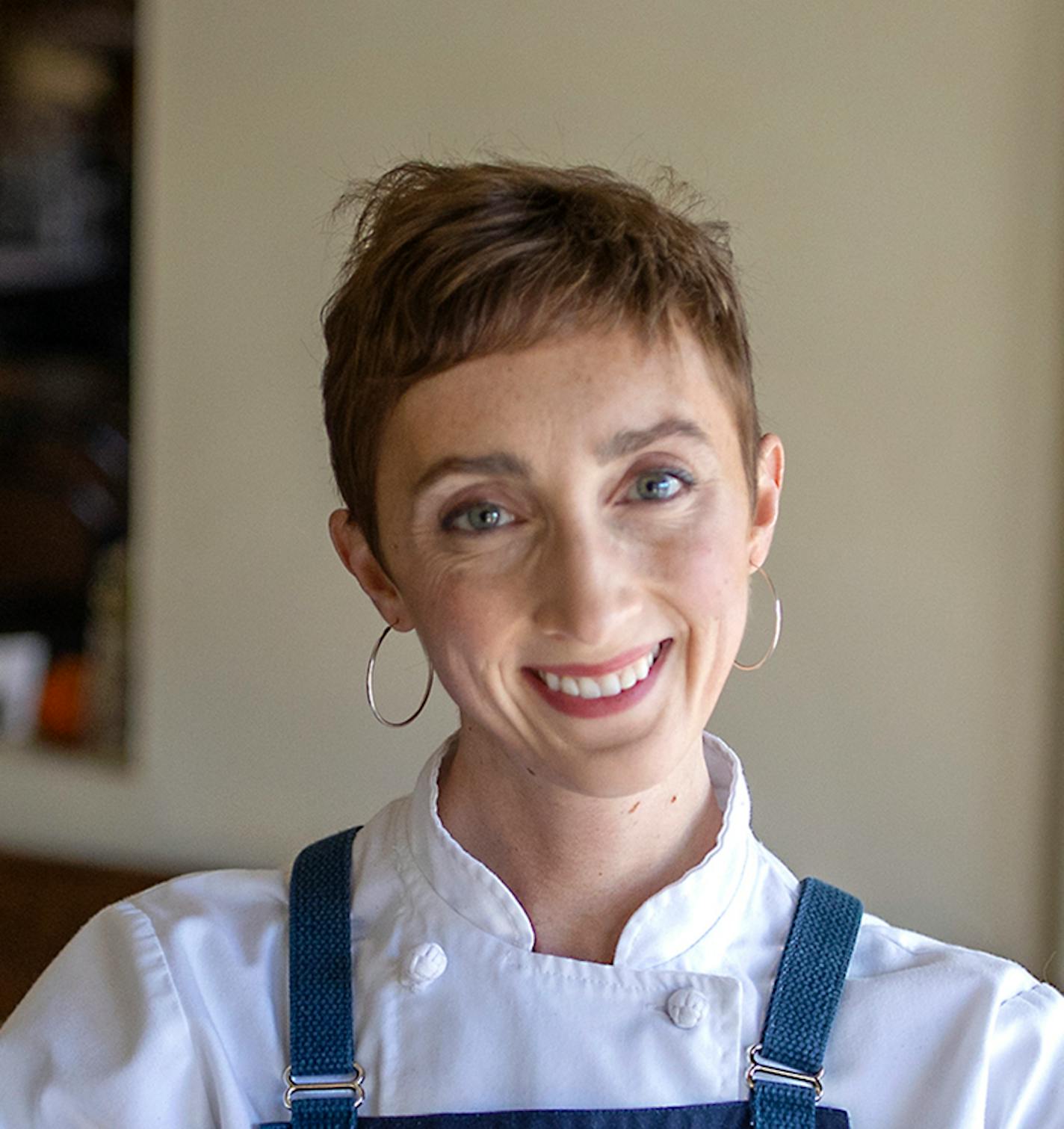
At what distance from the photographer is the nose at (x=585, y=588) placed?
871 millimetres

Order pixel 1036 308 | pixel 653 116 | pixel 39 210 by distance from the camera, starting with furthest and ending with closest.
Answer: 1. pixel 39 210
2. pixel 653 116
3. pixel 1036 308

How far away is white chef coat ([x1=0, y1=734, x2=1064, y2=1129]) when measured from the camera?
92 cm

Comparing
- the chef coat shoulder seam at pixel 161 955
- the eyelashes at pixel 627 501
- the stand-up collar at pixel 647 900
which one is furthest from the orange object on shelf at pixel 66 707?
the eyelashes at pixel 627 501

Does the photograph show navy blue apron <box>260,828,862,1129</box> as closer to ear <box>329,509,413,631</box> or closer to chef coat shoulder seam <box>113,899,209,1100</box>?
chef coat shoulder seam <box>113,899,209,1100</box>

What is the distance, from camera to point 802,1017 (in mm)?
933

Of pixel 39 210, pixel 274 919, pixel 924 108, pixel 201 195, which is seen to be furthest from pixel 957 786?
pixel 39 210

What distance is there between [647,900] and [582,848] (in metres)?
0.05

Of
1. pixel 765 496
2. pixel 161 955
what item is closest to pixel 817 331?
pixel 765 496

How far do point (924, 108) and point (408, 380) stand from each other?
2.72 feet

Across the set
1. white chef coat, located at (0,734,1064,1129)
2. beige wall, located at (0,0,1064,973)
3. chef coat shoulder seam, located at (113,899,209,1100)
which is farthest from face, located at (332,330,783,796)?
beige wall, located at (0,0,1064,973)

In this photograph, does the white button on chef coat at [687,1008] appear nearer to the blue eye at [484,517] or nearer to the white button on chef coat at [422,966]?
the white button on chef coat at [422,966]

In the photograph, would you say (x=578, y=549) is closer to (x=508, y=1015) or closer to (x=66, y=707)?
(x=508, y=1015)

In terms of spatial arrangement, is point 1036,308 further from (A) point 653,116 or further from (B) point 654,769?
(B) point 654,769

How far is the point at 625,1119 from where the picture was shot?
90cm
